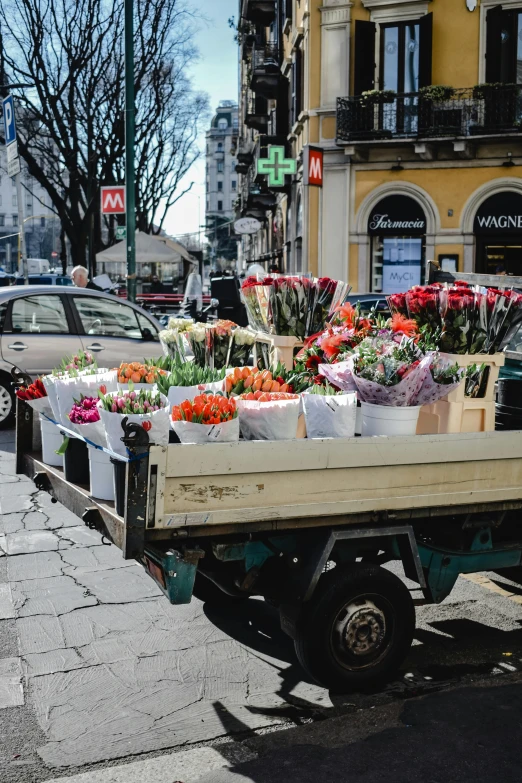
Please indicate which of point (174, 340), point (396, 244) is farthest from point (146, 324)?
point (396, 244)

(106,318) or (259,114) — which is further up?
(259,114)

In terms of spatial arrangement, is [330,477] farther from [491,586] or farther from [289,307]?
[491,586]

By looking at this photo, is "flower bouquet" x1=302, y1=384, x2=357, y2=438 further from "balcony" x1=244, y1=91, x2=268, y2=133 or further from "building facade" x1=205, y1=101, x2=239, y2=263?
"building facade" x1=205, y1=101, x2=239, y2=263

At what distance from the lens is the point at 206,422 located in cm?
365

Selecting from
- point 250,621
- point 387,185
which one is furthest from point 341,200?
point 250,621

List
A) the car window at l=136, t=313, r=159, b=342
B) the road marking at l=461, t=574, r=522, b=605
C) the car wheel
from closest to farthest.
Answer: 1. the road marking at l=461, t=574, r=522, b=605
2. the car wheel
3. the car window at l=136, t=313, r=159, b=342

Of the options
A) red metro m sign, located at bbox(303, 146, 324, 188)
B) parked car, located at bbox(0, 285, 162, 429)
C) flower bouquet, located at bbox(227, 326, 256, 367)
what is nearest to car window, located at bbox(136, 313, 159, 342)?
parked car, located at bbox(0, 285, 162, 429)

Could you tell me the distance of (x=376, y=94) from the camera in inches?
872

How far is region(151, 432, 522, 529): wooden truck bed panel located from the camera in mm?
3512

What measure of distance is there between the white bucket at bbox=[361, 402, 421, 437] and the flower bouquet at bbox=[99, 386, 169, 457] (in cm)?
98

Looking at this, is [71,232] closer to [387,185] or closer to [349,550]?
[387,185]

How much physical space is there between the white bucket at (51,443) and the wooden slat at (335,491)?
1307 millimetres

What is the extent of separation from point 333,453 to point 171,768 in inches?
54.6

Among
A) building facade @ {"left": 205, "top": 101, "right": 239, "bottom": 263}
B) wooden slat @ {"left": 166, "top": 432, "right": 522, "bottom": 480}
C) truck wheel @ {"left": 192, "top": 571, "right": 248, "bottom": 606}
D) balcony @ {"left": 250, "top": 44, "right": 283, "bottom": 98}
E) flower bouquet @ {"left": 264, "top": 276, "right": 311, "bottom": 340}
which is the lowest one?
truck wheel @ {"left": 192, "top": 571, "right": 248, "bottom": 606}
